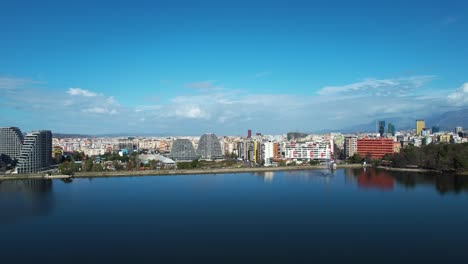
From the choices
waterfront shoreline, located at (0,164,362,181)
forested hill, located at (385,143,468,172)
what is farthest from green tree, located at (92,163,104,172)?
forested hill, located at (385,143,468,172)

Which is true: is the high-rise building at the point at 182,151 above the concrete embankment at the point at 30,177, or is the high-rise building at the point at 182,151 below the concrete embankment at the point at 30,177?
above

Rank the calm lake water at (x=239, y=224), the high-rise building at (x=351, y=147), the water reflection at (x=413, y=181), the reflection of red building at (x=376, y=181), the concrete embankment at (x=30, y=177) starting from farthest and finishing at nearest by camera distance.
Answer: the high-rise building at (x=351, y=147) < the concrete embankment at (x=30, y=177) < the reflection of red building at (x=376, y=181) < the water reflection at (x=413, y=181) < the calm lake water at (x=239, y=224)

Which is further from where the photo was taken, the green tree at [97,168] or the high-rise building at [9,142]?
the high-rise building at [9,142]

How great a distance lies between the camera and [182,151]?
21.2 meters

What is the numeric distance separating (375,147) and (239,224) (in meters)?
14.3

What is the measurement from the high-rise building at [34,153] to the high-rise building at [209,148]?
322 inches

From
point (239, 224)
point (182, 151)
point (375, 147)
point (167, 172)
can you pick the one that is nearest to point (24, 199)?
point (239, 224)

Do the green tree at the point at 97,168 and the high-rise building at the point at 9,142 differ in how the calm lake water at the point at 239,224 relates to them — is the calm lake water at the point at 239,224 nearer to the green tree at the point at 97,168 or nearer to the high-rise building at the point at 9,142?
the green tree at the point at 97,168

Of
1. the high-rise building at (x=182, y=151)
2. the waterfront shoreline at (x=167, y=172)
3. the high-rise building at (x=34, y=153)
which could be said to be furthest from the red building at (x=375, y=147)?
the high-rise building at (x=34, y=153)

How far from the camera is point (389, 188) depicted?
34.6 ft

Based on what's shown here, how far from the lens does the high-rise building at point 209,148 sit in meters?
22.2

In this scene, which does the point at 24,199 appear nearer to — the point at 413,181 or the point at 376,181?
the point at 376,181

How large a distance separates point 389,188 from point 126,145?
66.5 ft

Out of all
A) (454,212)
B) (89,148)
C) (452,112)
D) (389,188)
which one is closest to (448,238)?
(454,212)
